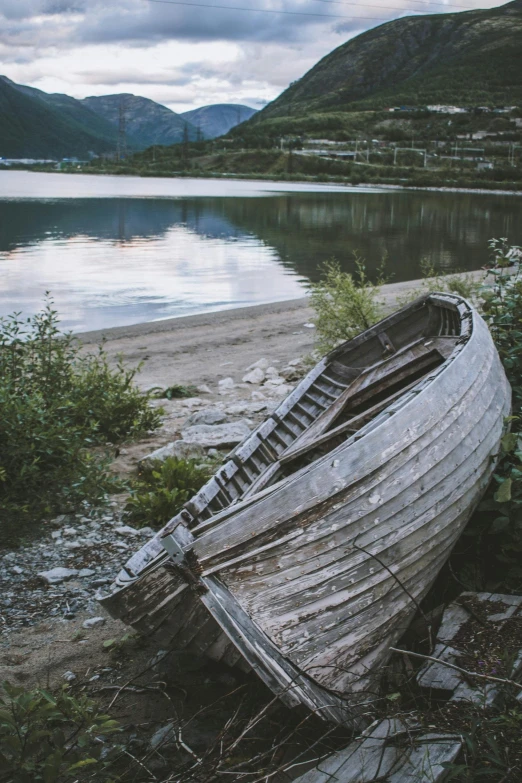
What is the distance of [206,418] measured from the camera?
8.08m

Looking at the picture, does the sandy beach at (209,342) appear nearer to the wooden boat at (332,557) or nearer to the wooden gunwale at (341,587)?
the wooden boat at (332,557)

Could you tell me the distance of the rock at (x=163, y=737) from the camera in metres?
3.52

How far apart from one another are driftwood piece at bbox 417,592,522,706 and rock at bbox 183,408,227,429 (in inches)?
172

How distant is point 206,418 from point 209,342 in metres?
5.37

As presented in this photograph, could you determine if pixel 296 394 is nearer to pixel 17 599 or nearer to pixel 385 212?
pixel 17 599

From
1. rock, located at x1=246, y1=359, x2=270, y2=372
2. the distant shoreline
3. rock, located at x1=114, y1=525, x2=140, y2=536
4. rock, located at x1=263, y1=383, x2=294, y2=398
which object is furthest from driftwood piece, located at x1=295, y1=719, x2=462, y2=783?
the distant shoreline

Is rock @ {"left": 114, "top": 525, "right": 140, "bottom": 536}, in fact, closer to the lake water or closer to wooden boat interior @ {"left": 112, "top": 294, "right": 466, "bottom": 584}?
wooden boat interior @ {"left": 112, "top": 294, "right": 466, "bottom": 584}

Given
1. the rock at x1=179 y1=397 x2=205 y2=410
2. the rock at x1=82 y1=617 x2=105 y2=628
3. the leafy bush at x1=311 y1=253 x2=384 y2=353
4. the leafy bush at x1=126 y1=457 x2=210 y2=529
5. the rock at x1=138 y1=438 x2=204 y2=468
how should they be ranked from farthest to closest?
the leafy bush at x1=311 y1=253 x2=384 y2=353
the rock at x1=179 y1=397 x2=205 y2=410
the rock at x1=138 y1=438 x2=204 y2=468
the leafy bush at x1=126 y1=457 x2=210 y2=529
the rock at x1=82 y1=617 x2=105 y2=628

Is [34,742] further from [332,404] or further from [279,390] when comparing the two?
[279,390]

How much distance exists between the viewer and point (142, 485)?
20.6 ft

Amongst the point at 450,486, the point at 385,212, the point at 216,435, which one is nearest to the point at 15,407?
the point at 216,435

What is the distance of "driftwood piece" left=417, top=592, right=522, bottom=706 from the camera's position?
3269mm

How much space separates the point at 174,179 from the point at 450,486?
12294 cm

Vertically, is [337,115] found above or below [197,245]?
above
